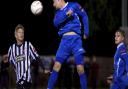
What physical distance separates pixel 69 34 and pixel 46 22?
29.4 m

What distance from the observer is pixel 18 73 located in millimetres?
15484

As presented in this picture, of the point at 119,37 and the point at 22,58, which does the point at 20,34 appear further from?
the point at 119,37

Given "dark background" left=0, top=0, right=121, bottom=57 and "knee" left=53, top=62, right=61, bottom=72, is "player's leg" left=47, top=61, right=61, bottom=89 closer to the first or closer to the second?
"knee" left=53, top=62, right=61, bottom=72

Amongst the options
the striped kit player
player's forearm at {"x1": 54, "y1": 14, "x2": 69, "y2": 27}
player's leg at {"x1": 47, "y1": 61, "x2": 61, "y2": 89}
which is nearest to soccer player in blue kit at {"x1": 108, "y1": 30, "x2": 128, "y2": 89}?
player's forearm at {"x1": 54, "y1": 14, "x2": 69, "y2": 27}

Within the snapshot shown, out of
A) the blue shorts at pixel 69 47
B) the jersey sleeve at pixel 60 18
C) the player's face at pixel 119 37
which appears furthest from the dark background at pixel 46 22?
the blue shorts at pixel 69 47

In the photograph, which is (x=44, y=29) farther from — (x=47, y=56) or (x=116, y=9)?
(x=116, y=9)

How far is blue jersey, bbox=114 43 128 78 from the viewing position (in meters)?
16.0

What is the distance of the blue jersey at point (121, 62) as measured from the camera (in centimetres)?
1598

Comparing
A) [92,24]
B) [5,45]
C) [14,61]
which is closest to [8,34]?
Answer: [5,45]

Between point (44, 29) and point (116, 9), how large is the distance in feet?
18.4

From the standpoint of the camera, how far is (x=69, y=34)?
51.2 feet

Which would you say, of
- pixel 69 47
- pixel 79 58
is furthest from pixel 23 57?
pixel 79 58

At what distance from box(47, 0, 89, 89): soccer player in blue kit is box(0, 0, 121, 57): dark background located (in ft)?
79.4

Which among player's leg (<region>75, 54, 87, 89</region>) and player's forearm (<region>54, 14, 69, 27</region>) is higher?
player's forearm (<region>54, 14, 69, 27</region>)
